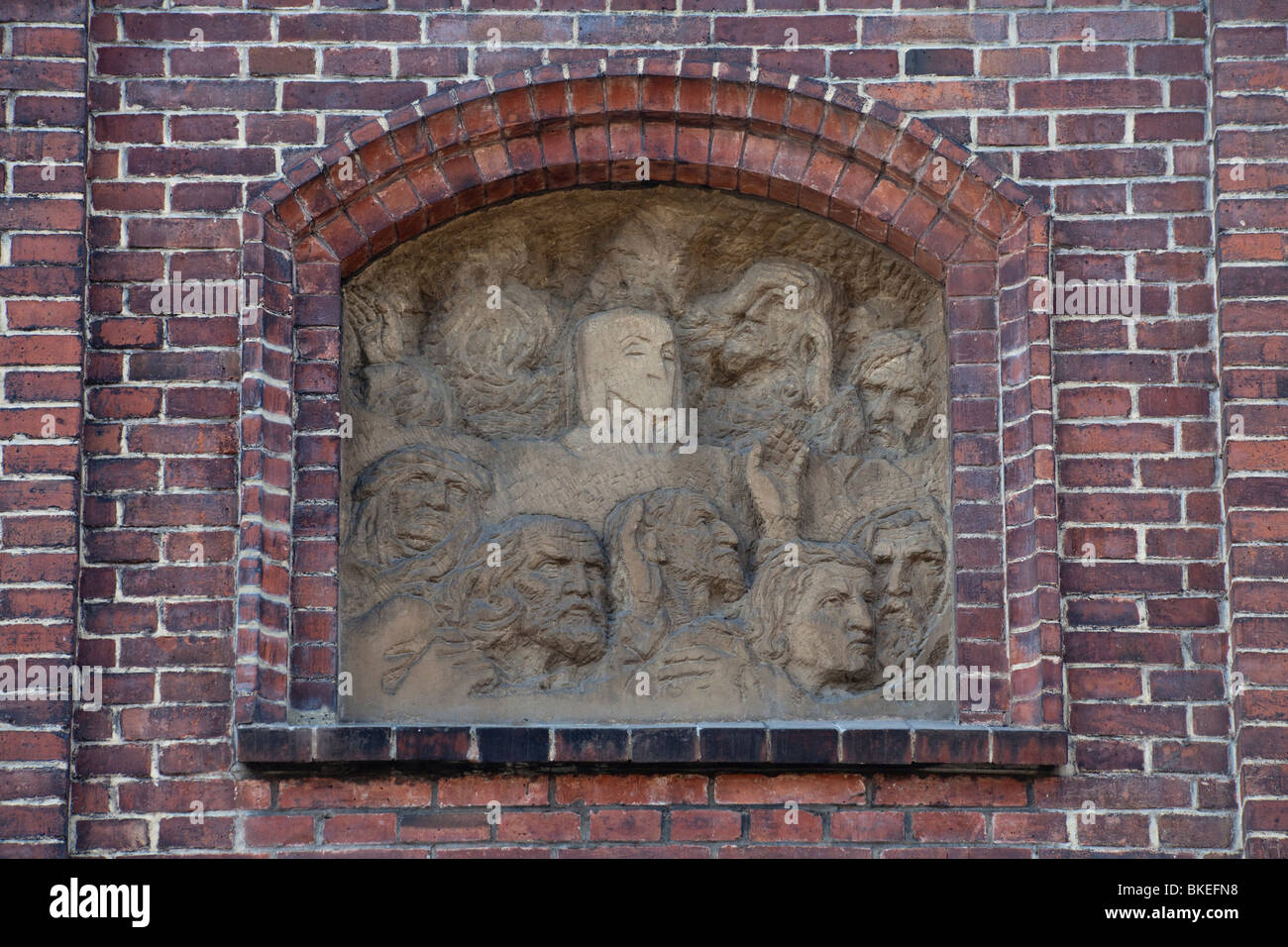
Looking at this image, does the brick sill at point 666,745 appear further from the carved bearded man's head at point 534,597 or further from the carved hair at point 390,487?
the carved hair at point 390,487

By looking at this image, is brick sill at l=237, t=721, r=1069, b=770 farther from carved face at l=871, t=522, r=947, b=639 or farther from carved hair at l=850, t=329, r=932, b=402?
carved hair at l=850, t=329, r=932, b=402

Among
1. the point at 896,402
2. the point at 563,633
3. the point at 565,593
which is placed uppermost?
the point at 896,402

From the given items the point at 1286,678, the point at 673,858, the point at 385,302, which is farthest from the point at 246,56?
the point at 1286,678

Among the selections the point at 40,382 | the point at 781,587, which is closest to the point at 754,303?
the point at 781,587

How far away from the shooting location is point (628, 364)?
541 centimetres

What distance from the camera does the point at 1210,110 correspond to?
17.2 ft

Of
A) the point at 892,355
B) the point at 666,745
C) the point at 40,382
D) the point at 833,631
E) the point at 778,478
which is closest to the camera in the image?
the point at 666,745

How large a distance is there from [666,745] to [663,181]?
1.64 meters

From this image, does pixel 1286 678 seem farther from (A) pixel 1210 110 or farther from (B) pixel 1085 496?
(A) pixel 1210 110

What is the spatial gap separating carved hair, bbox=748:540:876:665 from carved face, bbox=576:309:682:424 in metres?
0.57

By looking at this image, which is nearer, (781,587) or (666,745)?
(666,745)

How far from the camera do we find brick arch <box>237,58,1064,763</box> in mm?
5008

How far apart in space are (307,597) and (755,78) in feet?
6.18

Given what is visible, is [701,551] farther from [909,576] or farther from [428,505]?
[428,505]
